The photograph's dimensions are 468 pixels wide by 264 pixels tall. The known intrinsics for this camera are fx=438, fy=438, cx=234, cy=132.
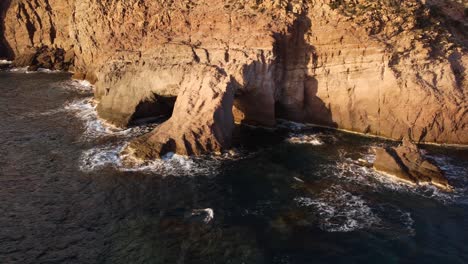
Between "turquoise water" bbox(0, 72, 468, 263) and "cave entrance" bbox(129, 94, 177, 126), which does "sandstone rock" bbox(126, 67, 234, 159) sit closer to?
"turquoise water" bbox(0, 72, 468, 263)

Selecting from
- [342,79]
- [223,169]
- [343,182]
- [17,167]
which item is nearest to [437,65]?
[342,79]

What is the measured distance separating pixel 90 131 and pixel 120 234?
15.6 m

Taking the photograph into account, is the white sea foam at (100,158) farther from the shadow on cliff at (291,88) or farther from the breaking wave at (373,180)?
the breaking wave at (373,180)

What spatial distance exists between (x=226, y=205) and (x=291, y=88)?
1559 cm

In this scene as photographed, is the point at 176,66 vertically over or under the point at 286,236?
over

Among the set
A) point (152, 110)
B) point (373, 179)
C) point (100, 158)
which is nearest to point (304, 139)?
point (373, 179)

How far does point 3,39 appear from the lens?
62.4m

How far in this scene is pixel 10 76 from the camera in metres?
53.2

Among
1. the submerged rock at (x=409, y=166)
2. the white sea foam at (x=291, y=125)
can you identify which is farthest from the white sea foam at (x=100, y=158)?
the submerged rock at (x=409, y=166)

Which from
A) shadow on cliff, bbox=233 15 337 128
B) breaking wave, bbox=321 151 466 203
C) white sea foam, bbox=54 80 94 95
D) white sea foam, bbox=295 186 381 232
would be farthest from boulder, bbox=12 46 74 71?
white sea foam, bbox=295 186 381 232

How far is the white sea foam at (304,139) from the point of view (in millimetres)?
34375

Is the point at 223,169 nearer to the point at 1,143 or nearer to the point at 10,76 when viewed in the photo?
the point at 1,143

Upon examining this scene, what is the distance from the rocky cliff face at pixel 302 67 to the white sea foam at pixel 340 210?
928 centimetres

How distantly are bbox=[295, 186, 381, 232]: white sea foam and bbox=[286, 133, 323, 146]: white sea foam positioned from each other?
7378 millimetres
